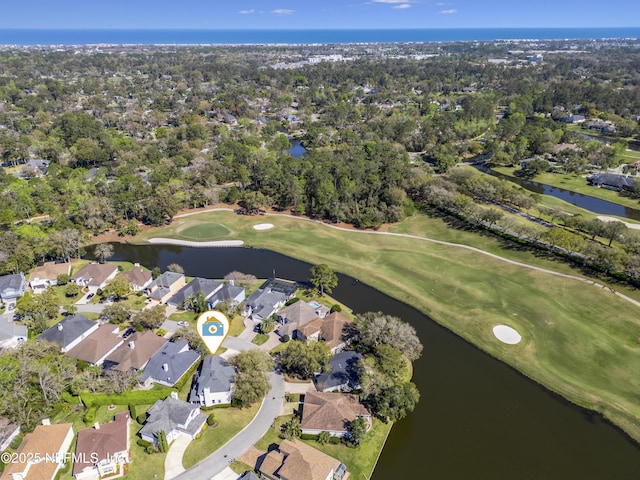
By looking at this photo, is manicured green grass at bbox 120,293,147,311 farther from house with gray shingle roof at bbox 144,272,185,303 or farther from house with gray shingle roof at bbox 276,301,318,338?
house with gray shingle roof at bbox 276,301,318,338

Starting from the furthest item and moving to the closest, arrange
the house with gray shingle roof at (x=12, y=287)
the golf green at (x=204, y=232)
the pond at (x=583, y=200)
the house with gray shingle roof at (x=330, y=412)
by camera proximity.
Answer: the pond at (x=583, y=200), the golf green at (x=204, y=232), the house with gray shingle roof at (x=12, y=287), the house with gray shingle roof at (x=330, y=412)

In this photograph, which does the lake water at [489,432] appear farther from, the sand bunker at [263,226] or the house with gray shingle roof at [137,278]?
the sand bunker at [263,226]

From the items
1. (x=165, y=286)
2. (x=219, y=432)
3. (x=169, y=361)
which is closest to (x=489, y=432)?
(x=219, y=432)

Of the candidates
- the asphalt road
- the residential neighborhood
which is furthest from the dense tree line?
the asphalt road

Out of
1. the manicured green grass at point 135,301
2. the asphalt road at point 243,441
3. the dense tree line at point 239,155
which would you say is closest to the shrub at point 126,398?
the asphalt road at point 243,441

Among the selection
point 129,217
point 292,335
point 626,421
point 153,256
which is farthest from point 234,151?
point 626,421

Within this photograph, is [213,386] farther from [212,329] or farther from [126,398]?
[126,398]
